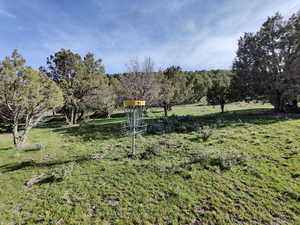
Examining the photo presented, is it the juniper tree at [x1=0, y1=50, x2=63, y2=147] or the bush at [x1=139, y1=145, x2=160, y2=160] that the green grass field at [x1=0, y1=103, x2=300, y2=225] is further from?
the juniper tree at [x1=0, y1=50, x2=63, y2=147]

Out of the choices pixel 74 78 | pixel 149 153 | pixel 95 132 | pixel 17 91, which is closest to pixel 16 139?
pixel 17 91

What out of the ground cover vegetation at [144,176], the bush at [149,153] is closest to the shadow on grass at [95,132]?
the ground cover vegetation at [144,176]

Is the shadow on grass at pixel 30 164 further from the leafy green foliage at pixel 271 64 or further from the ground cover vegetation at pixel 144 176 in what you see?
the leafy green foliage at pixel 271 64

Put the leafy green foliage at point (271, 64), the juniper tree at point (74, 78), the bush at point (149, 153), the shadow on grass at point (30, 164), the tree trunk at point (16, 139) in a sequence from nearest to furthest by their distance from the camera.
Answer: the shadow on grass at point (30, 164) → the bush at point (149, 153) → the tree trunk at point (16, 139) → the leafy green foliage at point (271, 64) → the juniper tree at point (74, 78)

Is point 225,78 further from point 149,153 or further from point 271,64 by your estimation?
point 149,153

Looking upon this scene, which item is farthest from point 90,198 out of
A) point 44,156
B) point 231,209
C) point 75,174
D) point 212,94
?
point 212,94

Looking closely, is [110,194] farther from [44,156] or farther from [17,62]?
[17,62]

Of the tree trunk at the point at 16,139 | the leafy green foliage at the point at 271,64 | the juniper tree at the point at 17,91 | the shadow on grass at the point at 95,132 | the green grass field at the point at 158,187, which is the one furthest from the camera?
the leafy green foliage at the point at 271,64

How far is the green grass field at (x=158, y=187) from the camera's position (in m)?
3.15

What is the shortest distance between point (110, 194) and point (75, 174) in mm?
1737

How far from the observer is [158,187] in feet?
13.2

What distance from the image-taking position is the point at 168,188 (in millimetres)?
3965

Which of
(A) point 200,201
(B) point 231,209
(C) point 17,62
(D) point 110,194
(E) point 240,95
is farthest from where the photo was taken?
(E) point 240,95

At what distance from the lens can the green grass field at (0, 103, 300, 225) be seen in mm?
3152
